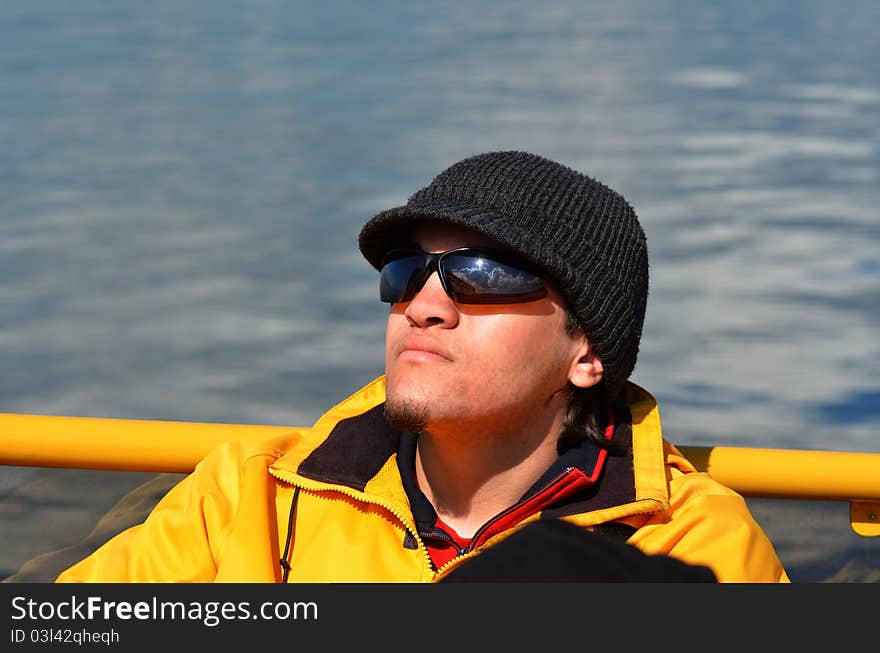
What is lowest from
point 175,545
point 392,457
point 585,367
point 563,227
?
point 175,545

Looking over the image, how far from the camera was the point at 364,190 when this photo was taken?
959cm

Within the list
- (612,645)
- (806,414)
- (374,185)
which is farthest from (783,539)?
(374,185)

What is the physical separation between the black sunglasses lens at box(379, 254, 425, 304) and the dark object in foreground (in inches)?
42.0

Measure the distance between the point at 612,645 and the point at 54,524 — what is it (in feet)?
6.02

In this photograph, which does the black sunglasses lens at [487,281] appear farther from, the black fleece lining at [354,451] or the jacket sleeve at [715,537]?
the jacket sleeve at [715,537]

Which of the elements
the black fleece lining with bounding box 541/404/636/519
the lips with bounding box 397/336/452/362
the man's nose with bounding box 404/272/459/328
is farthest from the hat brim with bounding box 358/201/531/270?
the black fleece lining with bounding box 541/404/636/519

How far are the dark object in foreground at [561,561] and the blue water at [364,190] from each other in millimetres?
1868

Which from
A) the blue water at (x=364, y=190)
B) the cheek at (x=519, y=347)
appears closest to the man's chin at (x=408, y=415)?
the cheek at (x=519, y=347)

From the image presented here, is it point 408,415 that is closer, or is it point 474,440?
point 408,415

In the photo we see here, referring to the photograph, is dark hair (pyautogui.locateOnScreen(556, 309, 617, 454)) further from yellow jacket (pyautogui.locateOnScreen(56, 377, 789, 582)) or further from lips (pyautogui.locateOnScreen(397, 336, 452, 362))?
lips (pyautogui.locateOnScreen(397, 336, 452, 362))

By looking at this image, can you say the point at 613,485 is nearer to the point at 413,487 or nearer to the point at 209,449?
the point at 413,487

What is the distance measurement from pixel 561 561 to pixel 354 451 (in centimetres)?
118

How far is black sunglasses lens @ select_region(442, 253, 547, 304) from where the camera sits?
2467 mm

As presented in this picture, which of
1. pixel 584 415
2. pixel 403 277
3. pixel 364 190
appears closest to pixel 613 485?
pixel 584 415
